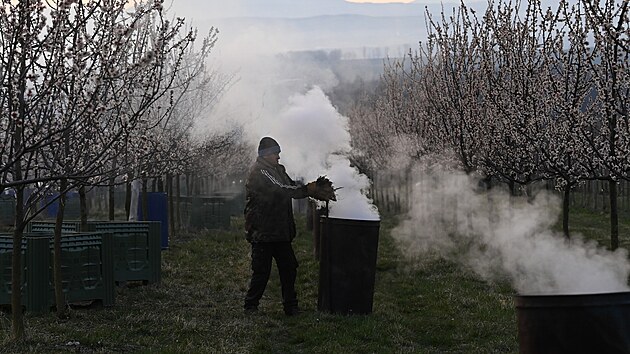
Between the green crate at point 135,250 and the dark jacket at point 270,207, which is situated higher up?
the dark jacket at point 270,207

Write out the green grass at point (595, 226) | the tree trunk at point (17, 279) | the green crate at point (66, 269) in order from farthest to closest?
the green grass at point (595, 226), the green crate at point (66, 269), the tree trunk at point (17, 279)

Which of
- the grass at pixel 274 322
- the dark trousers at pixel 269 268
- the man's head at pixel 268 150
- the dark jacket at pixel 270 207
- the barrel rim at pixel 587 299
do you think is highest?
the man's head at pixel 268 150

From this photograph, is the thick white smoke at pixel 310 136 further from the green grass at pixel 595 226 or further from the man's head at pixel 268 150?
the green grass at pixel 595 226

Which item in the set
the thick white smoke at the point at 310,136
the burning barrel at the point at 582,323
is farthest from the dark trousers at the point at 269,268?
the burning barrel at the point at 582,323

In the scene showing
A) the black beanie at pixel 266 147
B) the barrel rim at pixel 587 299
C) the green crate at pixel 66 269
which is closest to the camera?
the barrel rim at pixel 587 299

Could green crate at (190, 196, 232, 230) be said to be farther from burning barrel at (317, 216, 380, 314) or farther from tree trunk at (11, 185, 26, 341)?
tree trunk at (11, 185, 26, 341)

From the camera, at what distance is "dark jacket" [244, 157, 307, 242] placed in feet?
29.4

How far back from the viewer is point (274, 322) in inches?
336

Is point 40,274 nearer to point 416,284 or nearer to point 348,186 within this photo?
point 348,186

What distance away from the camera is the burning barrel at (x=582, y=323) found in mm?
4680

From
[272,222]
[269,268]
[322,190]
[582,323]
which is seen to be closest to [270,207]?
[272,222]

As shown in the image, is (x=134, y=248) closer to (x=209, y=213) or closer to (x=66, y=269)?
(x=66, y=269)

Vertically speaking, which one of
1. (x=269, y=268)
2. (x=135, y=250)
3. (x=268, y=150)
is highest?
(x=268, y=150)

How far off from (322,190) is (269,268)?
1.17m
